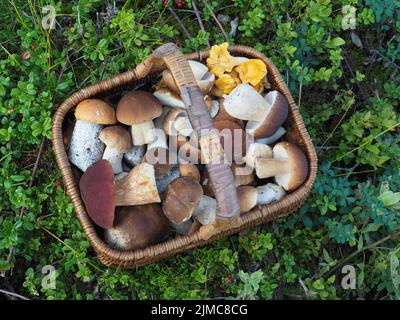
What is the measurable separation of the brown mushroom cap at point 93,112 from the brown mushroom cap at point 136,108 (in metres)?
0.06

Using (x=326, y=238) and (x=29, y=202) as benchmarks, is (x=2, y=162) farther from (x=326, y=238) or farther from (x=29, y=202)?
(x=326, y=238)

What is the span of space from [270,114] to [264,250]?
0.73 m

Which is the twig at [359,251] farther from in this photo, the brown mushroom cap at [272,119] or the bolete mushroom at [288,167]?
the brown mushroom cap at [272,119]

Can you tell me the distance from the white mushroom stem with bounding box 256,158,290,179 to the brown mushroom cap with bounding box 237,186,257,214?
113mm

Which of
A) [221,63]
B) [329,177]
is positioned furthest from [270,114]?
[329,177]

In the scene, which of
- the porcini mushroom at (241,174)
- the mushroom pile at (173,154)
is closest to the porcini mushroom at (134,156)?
the mushroom pile at (173,154)

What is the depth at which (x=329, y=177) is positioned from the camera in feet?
8.95

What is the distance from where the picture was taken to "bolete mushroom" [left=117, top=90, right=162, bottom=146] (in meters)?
2.31

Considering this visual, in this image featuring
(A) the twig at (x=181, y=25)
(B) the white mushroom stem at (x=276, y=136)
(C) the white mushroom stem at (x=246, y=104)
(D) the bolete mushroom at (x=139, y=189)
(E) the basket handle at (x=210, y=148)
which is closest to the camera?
(E) the basket handle at (x=210, y=148)

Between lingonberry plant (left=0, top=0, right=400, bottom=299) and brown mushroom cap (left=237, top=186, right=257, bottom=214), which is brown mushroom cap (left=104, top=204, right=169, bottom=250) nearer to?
lingonberry plant (left=0, top=0, right=400, bottom=299)

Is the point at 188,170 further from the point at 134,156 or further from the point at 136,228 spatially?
the point at 136,228

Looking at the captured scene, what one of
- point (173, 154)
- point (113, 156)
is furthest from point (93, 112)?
point (173, 154)

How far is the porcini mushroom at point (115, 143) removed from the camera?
2295 millimetres

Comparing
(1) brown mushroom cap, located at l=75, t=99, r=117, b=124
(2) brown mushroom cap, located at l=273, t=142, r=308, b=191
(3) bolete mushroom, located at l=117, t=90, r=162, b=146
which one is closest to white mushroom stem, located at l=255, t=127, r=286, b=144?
(2) brown mushroom cap, located at l=273, t=142, r=308, b=191
